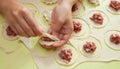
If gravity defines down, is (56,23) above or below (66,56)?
above

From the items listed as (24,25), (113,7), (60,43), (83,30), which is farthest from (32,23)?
(113,7)

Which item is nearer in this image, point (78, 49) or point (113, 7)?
point (78, 49)

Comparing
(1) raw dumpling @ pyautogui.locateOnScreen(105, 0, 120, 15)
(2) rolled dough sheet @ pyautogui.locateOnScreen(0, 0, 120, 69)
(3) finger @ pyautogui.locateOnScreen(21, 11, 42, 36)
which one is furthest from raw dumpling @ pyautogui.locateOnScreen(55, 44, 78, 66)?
(1) raw dumpling @ pyautogui.locateOnScreen(105, 0, 120, 15)

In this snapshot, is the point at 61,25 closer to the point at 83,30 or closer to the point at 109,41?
the point at 83,30

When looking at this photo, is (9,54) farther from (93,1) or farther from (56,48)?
(93,1)

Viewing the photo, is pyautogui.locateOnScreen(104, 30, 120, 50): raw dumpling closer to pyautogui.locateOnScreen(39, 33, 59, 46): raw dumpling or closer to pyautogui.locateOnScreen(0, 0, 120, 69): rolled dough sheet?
pyautogui.locateOnScreen(0, 0, 120, 69): rolled dough sheet

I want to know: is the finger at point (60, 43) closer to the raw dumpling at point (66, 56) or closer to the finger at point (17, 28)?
the raw dumpling at point (66, 56)

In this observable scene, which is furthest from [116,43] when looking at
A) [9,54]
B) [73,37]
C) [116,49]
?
[9,54]

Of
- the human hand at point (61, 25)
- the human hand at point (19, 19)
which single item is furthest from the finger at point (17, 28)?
the human hand at point (61, 25)
